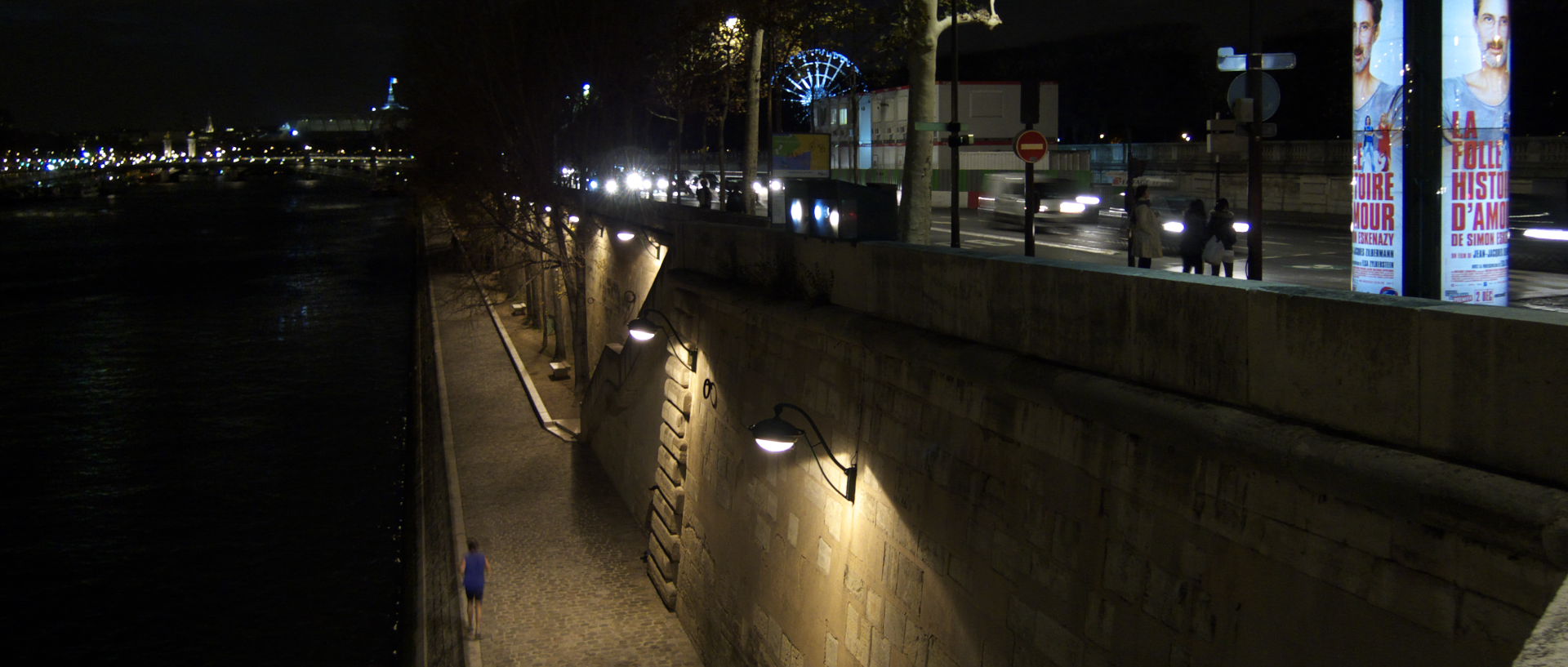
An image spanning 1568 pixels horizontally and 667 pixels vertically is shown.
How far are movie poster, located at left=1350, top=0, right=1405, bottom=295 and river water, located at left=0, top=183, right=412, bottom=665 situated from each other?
1468 centimetres

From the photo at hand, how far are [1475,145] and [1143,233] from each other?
700cm

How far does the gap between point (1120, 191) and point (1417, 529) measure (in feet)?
89.7

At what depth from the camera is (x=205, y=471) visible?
2738cm

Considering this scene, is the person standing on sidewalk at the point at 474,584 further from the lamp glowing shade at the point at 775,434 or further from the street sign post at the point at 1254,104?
the street sign post at the point at 1254,104

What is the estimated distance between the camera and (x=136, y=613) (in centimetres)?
2023

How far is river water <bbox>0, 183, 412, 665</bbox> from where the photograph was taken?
19.7 meters

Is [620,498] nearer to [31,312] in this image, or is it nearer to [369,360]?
[369,360]

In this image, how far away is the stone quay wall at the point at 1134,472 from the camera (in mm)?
4590

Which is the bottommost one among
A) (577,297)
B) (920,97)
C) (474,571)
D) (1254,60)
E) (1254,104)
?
(474,571)

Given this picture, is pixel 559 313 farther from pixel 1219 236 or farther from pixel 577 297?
pixel 1219 236

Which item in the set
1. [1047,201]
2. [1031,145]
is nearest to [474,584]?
[1031,145]

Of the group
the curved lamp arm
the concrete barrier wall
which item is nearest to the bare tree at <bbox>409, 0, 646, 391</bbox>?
the curved lamp arm

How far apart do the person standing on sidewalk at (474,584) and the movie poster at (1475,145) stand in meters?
9.95

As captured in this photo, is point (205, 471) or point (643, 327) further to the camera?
point (205, 471)
